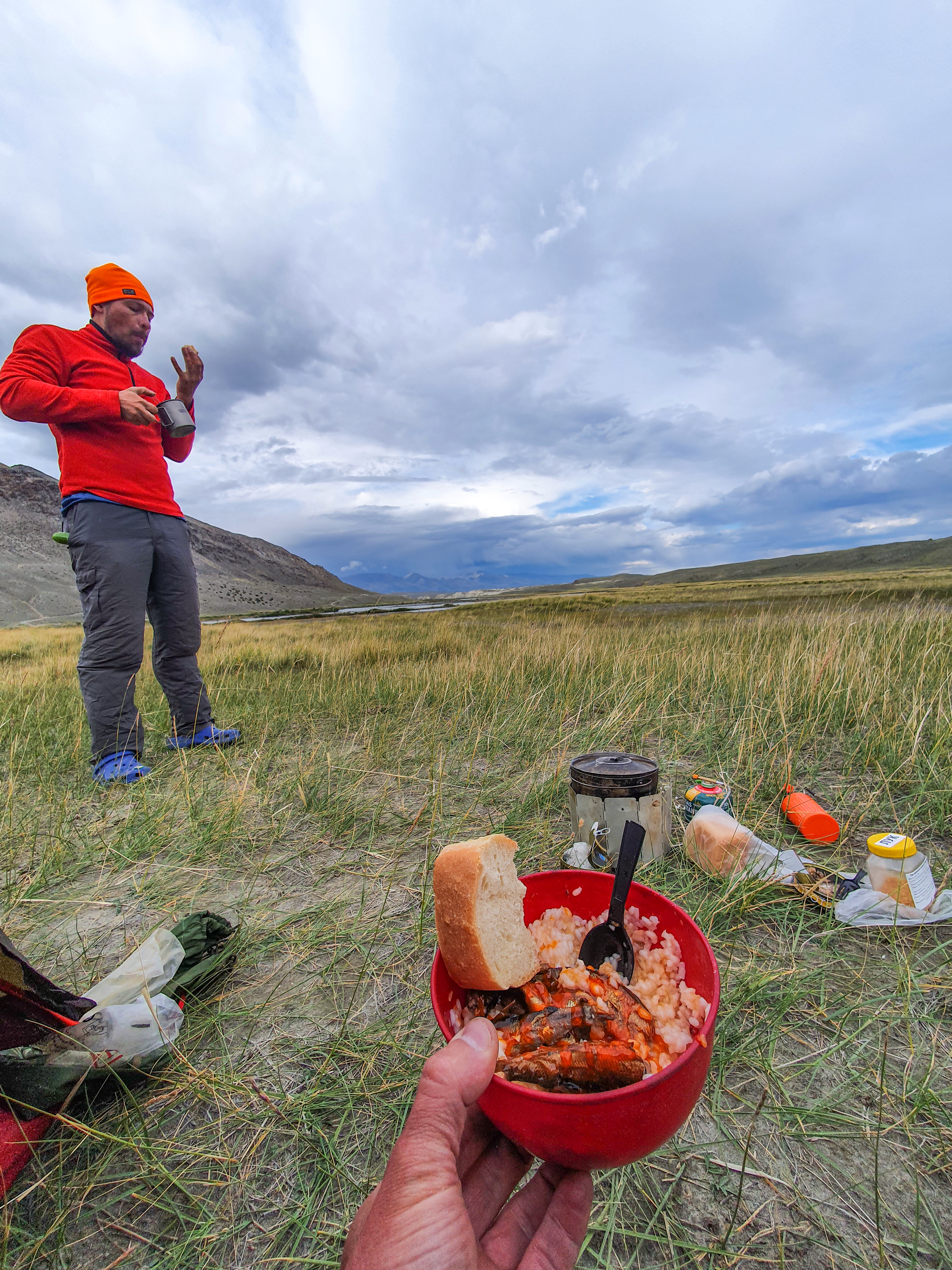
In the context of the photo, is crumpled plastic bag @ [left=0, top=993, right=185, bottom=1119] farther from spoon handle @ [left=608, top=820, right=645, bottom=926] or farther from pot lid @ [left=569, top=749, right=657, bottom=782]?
pot lid @ [left=569, top=749, right=657, bottom=782]

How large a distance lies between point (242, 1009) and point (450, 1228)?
131 cm

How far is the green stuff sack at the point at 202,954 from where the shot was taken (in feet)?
5.99

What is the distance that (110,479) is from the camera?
3.77 m

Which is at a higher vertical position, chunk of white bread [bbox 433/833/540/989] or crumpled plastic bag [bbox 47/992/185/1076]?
chunk of white bread [bbox 433/833/540/989]

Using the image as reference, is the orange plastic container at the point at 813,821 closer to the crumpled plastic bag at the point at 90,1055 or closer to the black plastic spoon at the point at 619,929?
the black plastic spoon at the point at 619,929

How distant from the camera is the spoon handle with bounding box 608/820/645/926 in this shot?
1.36 meters

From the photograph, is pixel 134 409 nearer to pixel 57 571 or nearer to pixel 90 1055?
pixel 90 1055

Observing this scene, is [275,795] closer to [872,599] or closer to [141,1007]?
[141,1007]

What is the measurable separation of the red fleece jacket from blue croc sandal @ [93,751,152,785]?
73.8 inches

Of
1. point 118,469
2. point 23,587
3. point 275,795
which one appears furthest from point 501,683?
point 23,587

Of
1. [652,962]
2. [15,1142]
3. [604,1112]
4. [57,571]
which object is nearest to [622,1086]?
[604,1112]

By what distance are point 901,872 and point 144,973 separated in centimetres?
279

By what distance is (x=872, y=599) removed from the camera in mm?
18188

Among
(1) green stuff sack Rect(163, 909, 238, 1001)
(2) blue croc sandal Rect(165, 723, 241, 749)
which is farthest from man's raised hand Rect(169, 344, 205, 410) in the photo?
(1) green stuff sack Rect(163, 909, 238, 1001)
